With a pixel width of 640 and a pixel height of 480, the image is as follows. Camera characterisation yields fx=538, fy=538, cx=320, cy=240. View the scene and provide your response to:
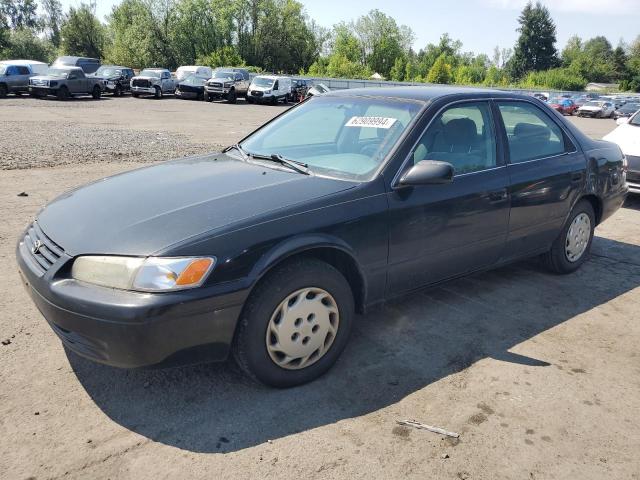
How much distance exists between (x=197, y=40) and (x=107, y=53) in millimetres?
11894

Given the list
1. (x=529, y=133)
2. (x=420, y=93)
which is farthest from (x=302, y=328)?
(x=529, y=133)

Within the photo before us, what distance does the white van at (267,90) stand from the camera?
31797mm

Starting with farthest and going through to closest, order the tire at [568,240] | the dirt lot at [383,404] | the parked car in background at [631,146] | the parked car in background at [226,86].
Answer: the parked car in background at [226,86], the parked car in background at [631,146], the tire at [568,240], the dirt lot at [383,404]

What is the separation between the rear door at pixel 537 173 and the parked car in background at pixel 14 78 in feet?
90.6

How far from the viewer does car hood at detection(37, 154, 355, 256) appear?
2684mm

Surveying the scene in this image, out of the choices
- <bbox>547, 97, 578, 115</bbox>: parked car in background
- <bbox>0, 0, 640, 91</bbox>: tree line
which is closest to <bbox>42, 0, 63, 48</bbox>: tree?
<bbox>0, 0, 640, 91</bbox>: tree line

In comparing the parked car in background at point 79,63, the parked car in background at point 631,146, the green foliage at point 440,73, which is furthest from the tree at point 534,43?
the parked car in background at point 631,146

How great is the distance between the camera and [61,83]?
26078 millimetres

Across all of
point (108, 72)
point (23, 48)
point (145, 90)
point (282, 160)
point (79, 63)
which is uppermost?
point (23, 48)

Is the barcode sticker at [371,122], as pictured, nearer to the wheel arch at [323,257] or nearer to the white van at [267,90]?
the wheel arch at [323,257]

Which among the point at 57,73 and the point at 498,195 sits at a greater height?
the point at 57,73

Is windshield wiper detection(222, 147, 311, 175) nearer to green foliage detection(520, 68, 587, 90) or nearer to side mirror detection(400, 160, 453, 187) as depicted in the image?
side mirror detection(400, 160, 453, 187)

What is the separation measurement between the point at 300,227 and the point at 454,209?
1.26 metres

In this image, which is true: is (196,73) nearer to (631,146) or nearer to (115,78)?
(115,78)
